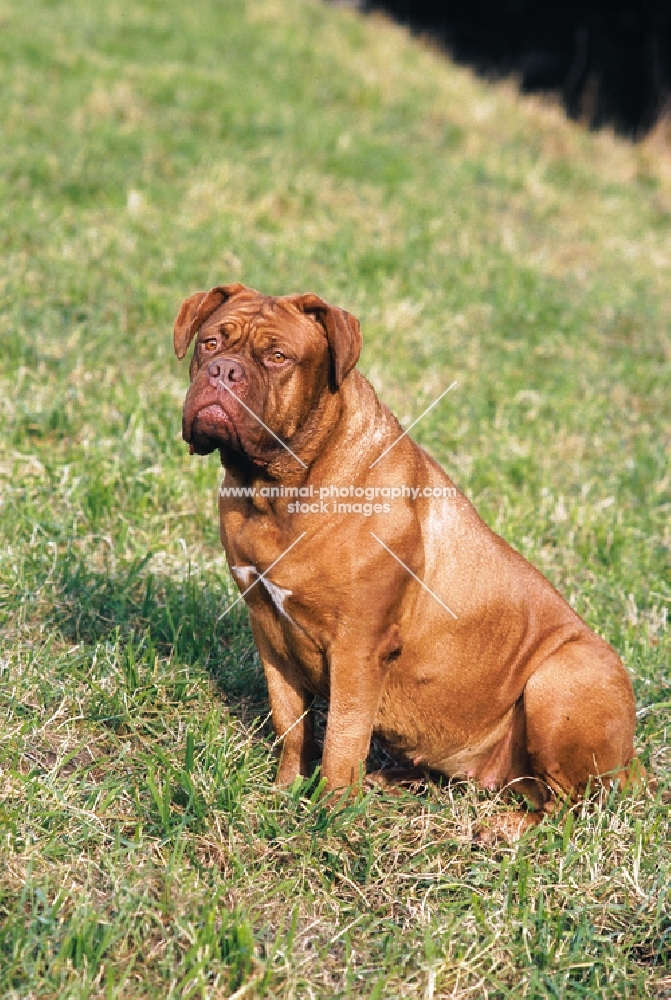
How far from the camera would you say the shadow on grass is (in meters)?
3.95

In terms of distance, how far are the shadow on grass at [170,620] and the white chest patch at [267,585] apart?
759 mm

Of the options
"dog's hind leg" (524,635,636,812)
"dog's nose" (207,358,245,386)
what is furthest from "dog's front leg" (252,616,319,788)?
"dog's nose" (207,358,245,386)

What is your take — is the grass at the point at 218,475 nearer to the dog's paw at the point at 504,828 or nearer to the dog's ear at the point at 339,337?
the dog's paw at the point at 504,828

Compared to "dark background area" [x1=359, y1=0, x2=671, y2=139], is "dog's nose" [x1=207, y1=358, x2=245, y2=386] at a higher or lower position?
lower

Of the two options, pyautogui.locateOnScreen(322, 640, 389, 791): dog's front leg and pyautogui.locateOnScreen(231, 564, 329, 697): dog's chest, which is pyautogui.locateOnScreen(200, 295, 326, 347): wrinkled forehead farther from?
pyautogui.locateOnScreen(322, 640, 389, 791): dog's front leg

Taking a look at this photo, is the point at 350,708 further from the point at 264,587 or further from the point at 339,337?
the point at 339,337

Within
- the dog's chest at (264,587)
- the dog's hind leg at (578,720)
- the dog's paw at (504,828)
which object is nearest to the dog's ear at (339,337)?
the dog's chest at (264,587)

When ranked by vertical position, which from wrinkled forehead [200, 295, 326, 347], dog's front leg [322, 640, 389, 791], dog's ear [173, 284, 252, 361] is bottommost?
dog's front leg [322, 640, 389, 791]

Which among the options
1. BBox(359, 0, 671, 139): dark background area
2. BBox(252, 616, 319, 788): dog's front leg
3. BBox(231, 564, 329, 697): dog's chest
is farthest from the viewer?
BBox(359, 0, 671, 139): dark background area

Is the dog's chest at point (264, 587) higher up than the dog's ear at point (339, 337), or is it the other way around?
the dog's ear at point (339, 337)

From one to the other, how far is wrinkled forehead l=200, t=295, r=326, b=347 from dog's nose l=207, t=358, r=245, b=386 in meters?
0.14

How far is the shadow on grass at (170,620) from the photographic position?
3.95 meters

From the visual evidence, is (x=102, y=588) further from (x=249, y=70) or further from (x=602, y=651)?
(x=249, y=70)

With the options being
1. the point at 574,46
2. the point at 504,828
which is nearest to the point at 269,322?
the point at 504,828
